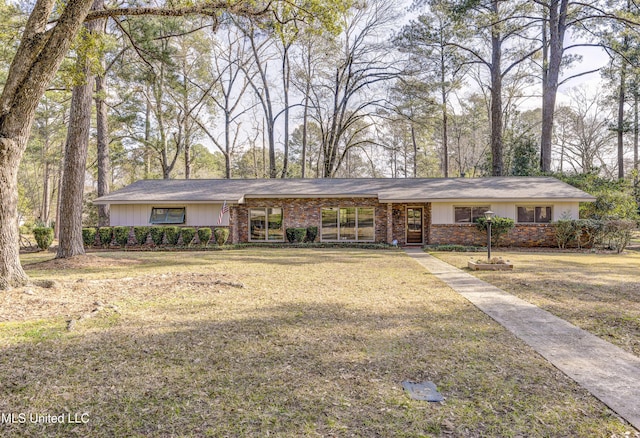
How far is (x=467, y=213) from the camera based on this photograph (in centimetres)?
1588

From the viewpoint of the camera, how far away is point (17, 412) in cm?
259

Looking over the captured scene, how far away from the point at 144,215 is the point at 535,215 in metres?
17.5

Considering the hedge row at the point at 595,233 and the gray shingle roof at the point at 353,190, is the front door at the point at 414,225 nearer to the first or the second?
the gray shingle roof at the point at 353,190

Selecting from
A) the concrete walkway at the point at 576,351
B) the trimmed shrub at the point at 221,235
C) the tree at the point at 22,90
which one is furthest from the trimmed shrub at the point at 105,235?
the concrete walkway at the point at 576,351

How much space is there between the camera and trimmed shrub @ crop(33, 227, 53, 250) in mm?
14352

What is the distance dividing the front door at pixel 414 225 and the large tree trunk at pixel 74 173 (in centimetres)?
1293

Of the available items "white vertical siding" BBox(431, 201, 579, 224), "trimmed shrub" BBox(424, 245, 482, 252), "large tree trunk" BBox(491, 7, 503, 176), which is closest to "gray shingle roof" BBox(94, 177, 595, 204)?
"white vertical siding" BBox(431, 201, 579, 224)

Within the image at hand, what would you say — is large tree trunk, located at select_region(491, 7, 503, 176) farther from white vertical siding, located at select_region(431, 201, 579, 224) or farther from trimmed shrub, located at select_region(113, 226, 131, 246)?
trimmed shrub, located at select_region(113, 226, 131, 246)

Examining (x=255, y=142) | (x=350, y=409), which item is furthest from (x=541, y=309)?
(x=255, y=142)

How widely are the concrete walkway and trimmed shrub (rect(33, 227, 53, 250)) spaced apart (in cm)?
1593

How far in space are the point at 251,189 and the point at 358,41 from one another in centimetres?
1339

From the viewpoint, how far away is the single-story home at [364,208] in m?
15.4

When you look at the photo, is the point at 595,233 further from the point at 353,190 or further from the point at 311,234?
the point at 311,234

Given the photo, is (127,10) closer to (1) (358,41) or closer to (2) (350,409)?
(2) (350,409)
